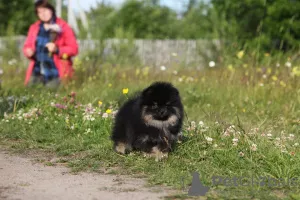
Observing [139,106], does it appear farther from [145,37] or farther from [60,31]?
[145,37]

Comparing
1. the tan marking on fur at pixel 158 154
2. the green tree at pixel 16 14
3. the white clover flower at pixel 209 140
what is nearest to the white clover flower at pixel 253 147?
the white clover flower at pixel 209 140

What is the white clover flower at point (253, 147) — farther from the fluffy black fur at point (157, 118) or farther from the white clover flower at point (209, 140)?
the fluffy black fur at point (157, 118)

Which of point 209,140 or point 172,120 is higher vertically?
point 172,120

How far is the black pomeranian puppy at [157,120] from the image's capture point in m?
5.15

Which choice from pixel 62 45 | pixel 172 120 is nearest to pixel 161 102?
pixel 172 120

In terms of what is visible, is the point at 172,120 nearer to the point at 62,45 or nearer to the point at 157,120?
the point at 157,120

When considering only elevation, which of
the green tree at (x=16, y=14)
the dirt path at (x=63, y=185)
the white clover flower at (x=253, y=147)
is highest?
the green tree at (x=16, y=14)

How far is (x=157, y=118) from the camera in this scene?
5.16 m

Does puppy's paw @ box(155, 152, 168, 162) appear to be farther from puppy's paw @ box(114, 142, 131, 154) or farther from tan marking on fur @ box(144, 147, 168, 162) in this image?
puppy's paw @ box(114, 142, 131, 154)

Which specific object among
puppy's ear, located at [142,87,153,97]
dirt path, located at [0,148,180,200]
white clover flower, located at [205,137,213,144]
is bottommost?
dirt path, located at [0,148,180,200]

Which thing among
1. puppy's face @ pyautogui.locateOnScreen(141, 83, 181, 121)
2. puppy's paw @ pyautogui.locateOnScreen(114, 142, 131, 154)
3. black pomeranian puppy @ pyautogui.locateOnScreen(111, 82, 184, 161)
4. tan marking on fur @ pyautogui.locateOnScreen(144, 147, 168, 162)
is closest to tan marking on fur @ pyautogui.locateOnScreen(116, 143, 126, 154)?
puppy's paw @ pyautogui.locateOnScreen(114, 142, 131, 154)

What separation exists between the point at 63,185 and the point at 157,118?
3.77 feet

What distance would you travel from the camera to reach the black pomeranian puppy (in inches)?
203

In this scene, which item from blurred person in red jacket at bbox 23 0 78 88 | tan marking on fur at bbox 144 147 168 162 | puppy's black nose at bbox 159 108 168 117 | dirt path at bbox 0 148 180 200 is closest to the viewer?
dirt path at bbox 0 148 180 200
